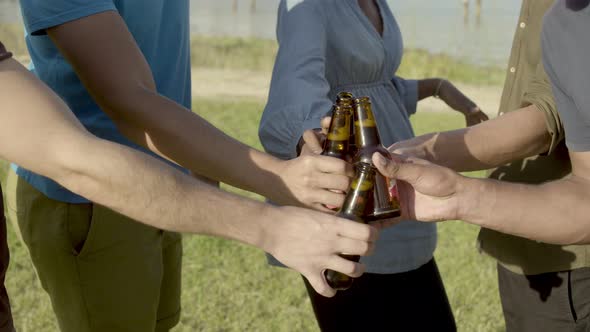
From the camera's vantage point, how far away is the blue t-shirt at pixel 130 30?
106 inches

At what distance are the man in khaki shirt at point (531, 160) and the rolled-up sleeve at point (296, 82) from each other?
0.41 meters

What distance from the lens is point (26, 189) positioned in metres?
3.22

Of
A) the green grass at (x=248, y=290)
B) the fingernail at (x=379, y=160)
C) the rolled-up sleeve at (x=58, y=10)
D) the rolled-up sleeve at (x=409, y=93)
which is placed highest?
the rolled-up sleeve at (x=58, y=10)

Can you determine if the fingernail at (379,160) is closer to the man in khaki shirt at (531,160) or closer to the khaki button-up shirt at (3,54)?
the man in khaki shirt at (531,160)

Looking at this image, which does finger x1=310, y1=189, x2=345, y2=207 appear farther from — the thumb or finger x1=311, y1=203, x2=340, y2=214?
the thumb

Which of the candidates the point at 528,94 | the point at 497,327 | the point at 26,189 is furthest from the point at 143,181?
the point at 497,327

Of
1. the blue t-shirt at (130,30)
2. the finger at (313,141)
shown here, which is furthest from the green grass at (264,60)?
the finger at (313,141)

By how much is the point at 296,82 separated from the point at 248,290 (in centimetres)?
402

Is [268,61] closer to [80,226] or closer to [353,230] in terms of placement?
[80,226]

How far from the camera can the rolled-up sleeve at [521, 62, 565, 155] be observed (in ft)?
10.0

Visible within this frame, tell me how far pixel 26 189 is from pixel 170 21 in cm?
95

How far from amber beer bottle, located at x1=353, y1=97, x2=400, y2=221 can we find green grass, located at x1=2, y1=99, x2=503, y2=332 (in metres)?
3.61

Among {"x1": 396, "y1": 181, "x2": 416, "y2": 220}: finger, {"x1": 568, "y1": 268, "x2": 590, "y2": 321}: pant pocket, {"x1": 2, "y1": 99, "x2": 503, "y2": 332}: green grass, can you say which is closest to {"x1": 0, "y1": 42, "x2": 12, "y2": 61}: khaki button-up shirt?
{"x1": 396, "y1": 181, "x2": 416, "y2": 220}: finger

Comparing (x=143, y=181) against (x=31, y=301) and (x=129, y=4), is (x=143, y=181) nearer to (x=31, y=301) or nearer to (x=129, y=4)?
(x=129, y=4)
